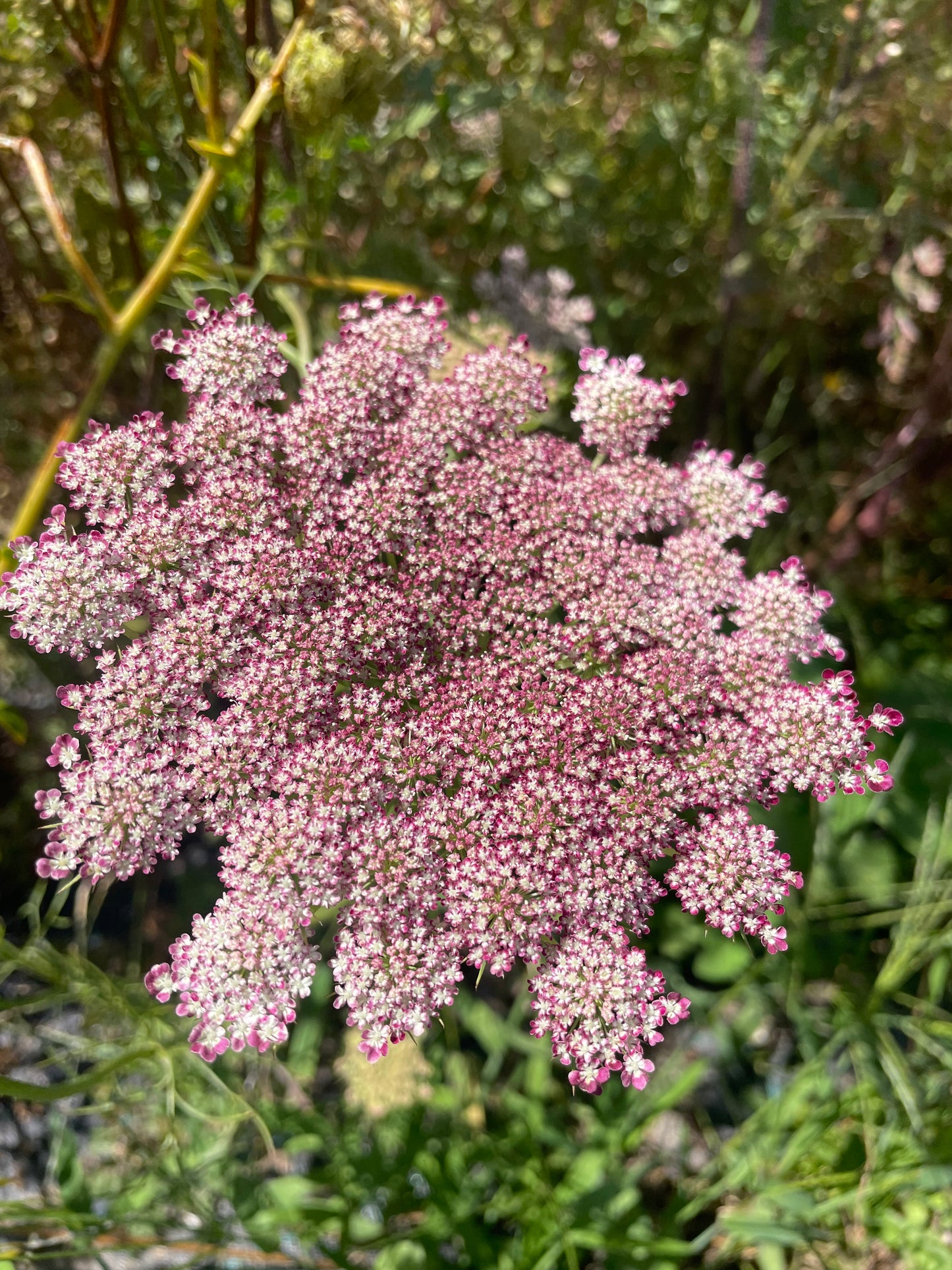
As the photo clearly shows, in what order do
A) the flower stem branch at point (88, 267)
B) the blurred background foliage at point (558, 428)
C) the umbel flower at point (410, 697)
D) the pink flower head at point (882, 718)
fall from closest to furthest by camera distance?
the umbel flower at point (410, 697)
the pink flower head at point (882, 718)
the flower stem branch at point (88, 267)
the blurred background foliage at point (558, 428)

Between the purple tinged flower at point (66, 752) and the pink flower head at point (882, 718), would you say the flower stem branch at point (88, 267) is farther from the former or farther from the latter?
the pink flower head at point (882, 718)

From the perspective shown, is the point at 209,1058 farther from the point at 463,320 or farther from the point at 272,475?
the point at 463,320

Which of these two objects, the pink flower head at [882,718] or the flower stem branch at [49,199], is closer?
the pink flower head at [882,718]

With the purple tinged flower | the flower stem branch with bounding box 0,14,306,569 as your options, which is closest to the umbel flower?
the purple tinged flower

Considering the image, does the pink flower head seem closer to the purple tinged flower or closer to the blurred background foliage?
the blurred background foliage

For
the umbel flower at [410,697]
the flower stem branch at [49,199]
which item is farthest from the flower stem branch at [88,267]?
the umbel flower at [410,697]

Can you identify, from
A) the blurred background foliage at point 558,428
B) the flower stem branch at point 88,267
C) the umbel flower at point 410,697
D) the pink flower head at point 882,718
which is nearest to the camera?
the umbel flower at point 410,697

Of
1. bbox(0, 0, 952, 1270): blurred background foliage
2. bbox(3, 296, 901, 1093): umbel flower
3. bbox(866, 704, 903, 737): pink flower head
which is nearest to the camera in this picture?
bbox(3, 296, 901, 1093): umbel flower

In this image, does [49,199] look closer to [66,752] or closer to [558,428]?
[66,752]
